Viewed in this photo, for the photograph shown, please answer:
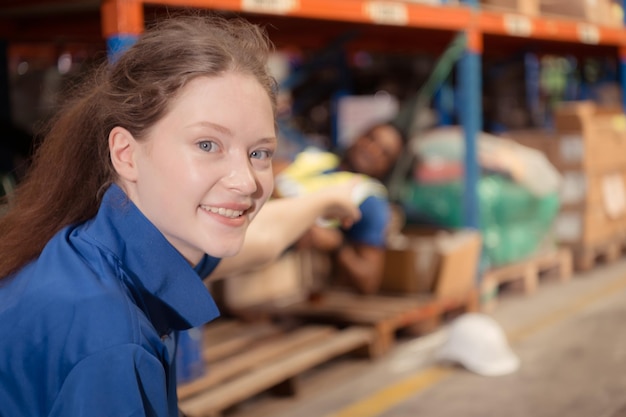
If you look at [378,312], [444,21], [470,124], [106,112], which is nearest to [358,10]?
[444,21]

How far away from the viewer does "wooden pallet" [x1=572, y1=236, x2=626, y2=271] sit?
640 cm

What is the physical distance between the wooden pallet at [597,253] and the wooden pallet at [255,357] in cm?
261

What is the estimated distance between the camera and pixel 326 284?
5.30 meters

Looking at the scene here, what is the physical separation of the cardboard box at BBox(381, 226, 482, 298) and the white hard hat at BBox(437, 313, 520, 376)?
615 mm

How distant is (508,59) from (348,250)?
13.9 ft

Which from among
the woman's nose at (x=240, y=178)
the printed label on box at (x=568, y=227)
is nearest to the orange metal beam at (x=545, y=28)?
the printed label on box at (x=568, y=227)

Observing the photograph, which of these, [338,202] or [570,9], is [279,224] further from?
[570,9]

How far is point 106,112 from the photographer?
173cm

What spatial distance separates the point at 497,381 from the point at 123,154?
2.70 m

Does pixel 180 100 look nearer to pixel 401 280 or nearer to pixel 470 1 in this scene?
pixel 401 280

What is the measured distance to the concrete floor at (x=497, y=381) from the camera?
11.6ft

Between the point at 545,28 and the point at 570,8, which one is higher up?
the point at 570,8

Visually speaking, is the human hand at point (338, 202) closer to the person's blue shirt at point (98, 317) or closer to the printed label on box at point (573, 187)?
the person's blue shirt at point (98, 317)

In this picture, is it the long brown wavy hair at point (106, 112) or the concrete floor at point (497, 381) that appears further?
the concrete floor at point (497, 381)
